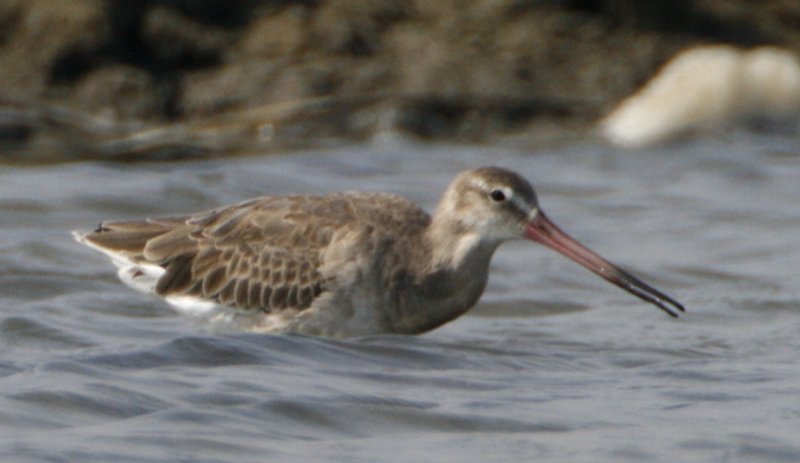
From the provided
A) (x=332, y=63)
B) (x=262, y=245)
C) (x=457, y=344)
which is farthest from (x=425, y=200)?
(x=262, y=245)

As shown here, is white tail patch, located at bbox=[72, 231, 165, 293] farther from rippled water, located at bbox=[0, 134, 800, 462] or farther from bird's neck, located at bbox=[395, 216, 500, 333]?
bird's neck, located at bbox=[395, 216, 500, 333]

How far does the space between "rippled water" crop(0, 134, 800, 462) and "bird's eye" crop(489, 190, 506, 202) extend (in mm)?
803

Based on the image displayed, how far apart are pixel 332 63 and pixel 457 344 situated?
655 cm

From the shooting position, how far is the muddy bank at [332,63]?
1502 centimetres

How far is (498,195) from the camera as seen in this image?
28.9 feet

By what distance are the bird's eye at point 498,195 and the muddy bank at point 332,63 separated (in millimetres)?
6019

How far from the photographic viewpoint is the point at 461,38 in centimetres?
1566

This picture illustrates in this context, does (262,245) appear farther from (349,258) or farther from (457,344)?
(457,344)

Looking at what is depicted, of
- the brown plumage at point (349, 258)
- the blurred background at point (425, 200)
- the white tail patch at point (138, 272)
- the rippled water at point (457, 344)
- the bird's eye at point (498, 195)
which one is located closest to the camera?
the rippled water at point (457, 344)

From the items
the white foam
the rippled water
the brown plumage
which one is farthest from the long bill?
the white foam

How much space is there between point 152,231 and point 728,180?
6.09m

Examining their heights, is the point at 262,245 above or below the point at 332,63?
below

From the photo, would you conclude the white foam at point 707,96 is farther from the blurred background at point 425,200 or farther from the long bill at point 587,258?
the long bill at point 587,258

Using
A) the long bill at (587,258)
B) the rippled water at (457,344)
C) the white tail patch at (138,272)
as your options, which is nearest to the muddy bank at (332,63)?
the rippled water at (457,344)
